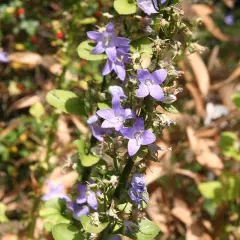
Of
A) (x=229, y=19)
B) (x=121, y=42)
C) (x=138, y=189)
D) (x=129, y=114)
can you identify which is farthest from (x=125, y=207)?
(x=229, y=19)

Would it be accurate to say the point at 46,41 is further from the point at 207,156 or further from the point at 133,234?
the point at 133,234

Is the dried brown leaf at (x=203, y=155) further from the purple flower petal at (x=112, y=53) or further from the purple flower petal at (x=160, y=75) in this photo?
the purple flower petal at (x=160, y=75)

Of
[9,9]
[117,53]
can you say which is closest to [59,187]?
[117,53]

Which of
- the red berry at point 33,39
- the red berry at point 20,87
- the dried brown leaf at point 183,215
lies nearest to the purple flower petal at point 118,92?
the dried brown leaf at point 183,215

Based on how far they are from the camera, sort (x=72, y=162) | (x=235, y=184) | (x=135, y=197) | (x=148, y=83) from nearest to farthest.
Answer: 1. (x=148, y=83)
2. (x=135, y=197)
3. (x=72, y=162)
4. (x=235, y=184)

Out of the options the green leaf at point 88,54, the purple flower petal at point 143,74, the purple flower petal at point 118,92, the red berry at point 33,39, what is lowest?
the red berry at point 33,39
